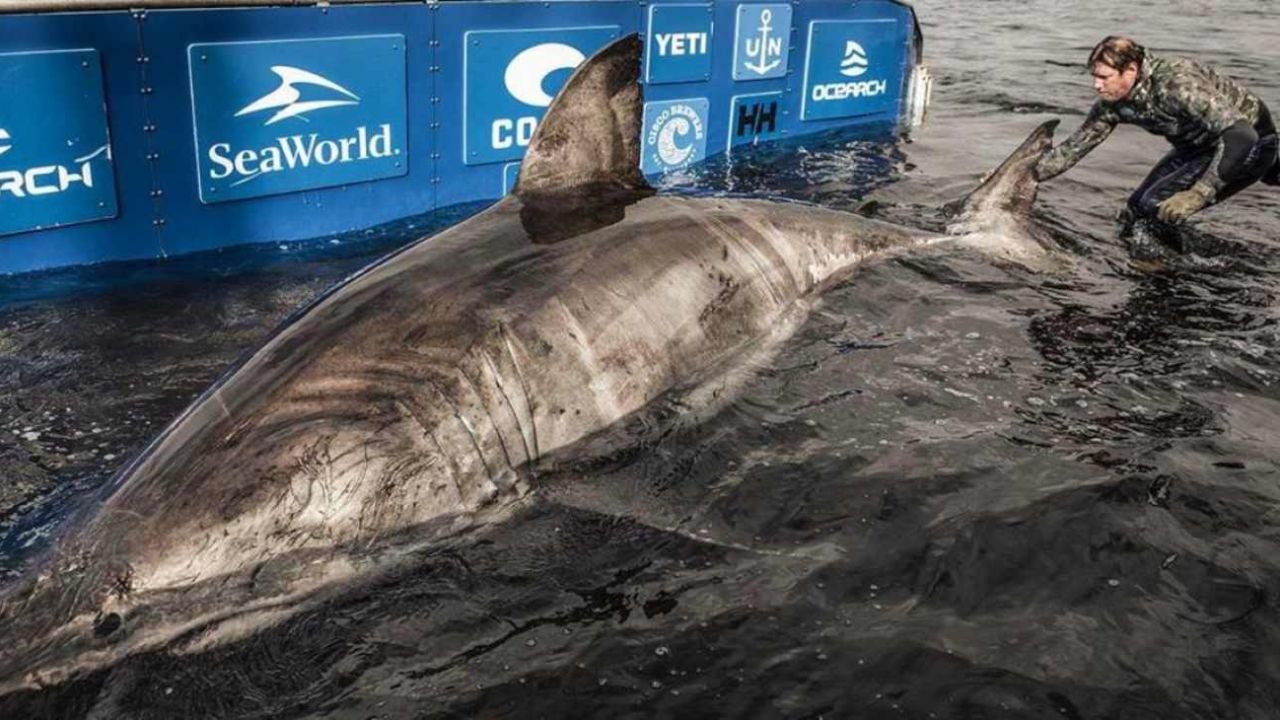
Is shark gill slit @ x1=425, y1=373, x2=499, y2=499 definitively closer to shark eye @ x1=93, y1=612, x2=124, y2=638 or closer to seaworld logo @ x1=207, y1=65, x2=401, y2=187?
shark eye @ x1=93, y1=612, x2=124, y2=638

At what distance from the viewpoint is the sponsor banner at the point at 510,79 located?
7246mm

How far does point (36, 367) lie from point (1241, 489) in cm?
511

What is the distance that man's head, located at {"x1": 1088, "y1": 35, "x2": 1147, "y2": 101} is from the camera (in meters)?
6.95

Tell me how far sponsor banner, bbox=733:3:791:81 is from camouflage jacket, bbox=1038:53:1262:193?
2.87 m

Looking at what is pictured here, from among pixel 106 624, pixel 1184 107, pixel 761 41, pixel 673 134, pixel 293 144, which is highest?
pixel 761 41

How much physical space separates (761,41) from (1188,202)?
373 centimetres

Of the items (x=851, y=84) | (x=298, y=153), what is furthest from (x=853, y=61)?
(x=298, y=153)

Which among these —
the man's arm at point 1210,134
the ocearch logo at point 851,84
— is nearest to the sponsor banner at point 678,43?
the ocearch logo at point 851,84

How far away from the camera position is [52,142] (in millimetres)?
5605

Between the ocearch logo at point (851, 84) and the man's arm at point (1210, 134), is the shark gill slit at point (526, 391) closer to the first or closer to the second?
the man's arm at point (1210, 134)

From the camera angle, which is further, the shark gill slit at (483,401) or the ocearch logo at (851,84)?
the ocearch logo at (851,84)

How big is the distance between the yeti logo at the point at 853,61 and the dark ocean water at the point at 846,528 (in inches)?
172

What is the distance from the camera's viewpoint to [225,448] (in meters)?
2.96

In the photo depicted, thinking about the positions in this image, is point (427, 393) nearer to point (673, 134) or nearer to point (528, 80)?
point (528, 80)
